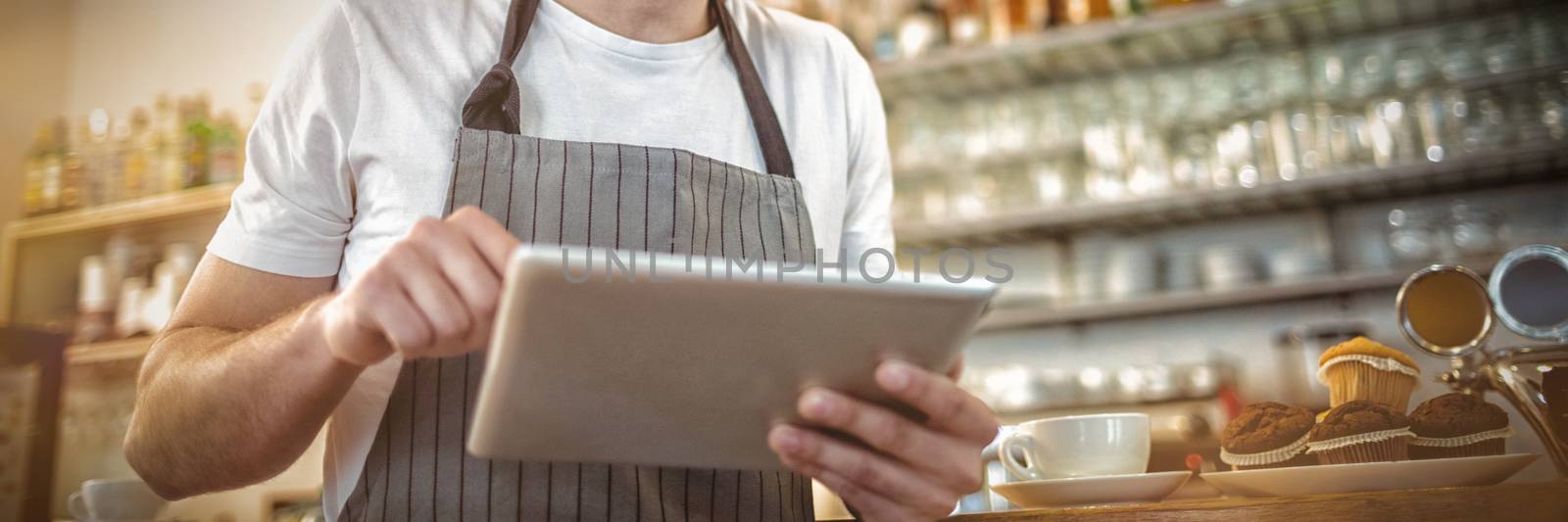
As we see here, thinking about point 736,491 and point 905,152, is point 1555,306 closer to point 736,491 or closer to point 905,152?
point 736,491

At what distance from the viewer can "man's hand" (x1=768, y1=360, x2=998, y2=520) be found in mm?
648

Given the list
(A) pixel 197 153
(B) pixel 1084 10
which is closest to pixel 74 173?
(A) pixel 197 153

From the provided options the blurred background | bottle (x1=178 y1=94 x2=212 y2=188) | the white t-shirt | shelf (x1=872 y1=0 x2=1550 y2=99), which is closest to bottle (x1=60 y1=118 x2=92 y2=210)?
the blurred background

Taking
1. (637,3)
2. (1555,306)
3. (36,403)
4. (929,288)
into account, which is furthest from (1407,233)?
(36,403)

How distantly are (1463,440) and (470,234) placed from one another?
725mm

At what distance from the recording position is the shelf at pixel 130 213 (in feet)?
10.1

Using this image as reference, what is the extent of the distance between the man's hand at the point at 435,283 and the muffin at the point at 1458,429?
0.69 meters

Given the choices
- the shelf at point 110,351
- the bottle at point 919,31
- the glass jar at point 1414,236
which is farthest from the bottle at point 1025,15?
the shelf at point 110,351

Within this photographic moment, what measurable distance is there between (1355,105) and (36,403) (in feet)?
10.3

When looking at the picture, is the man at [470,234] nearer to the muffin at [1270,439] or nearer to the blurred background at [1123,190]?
the muffin at [1270,439]

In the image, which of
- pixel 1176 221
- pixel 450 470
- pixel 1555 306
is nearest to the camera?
pixel 450 470

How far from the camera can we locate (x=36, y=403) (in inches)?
101

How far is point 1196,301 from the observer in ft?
8.86

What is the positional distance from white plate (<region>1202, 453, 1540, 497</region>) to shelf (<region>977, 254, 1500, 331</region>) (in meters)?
1.88
